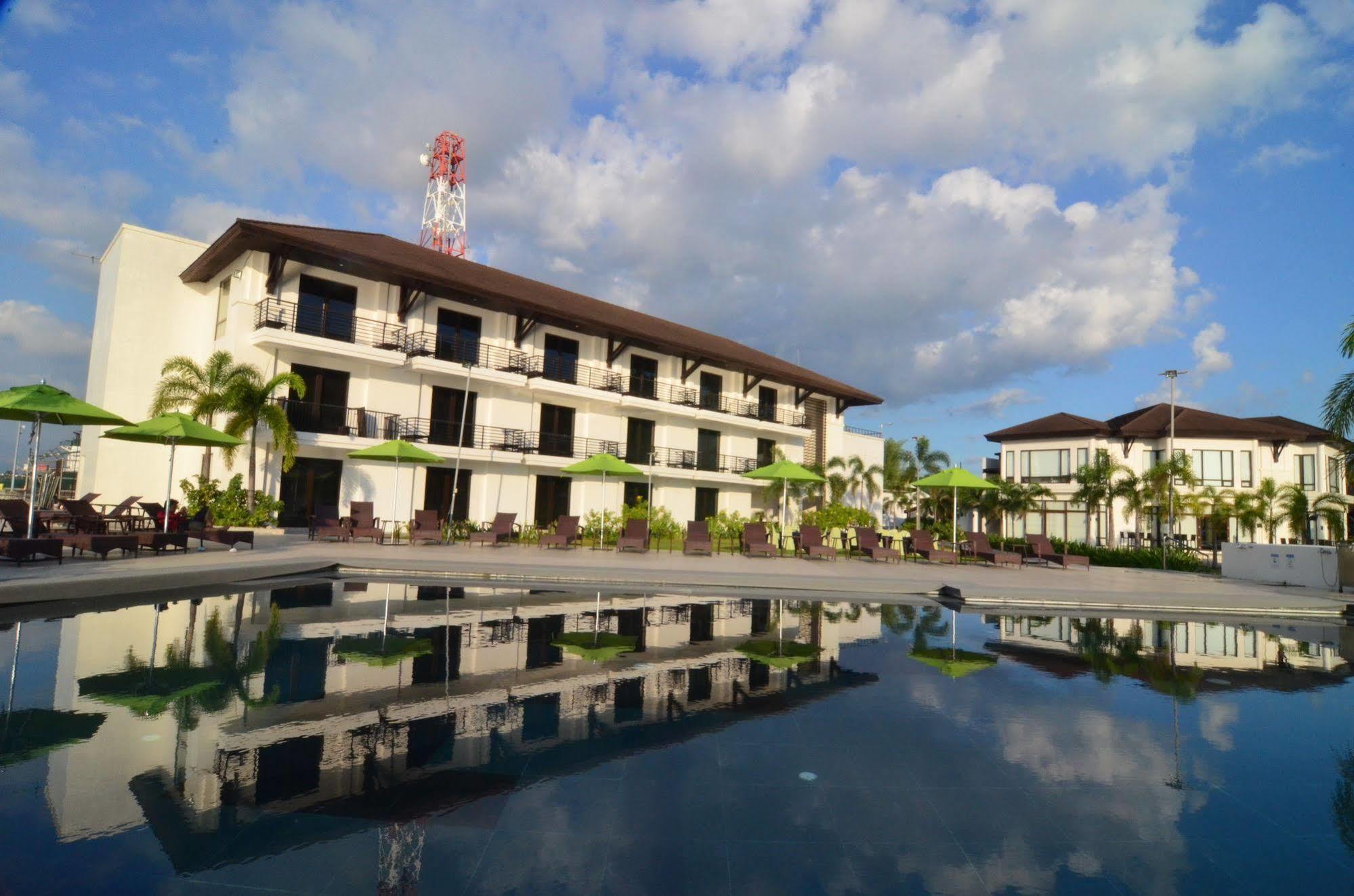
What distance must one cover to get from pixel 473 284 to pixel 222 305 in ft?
24.6

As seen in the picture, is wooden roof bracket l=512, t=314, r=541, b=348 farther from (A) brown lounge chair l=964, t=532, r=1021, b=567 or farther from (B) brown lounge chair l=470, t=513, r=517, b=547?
(A) brown lounge chair l=964, t=532, r=1021, b=567

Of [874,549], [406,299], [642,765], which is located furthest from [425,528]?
[642,765]

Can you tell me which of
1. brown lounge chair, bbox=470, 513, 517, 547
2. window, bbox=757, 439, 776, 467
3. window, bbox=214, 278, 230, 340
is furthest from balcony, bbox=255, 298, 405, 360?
window, bbox=757, 439, 776, 467

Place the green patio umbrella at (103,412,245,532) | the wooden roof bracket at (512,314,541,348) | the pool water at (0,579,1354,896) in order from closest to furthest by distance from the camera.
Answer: the pool water at (0,579,1354,896)
the green patio umbrella at (103,412,245,532)
the wooden roof bracket at (512,314,541,348)

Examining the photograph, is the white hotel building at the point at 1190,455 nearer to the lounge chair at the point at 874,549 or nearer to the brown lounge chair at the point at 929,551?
the brown lounge chair at the point at 929,551

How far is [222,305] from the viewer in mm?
21625

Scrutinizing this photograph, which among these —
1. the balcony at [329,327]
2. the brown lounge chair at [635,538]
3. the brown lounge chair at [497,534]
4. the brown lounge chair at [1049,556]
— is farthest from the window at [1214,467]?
Result: the balcony at [329,327]

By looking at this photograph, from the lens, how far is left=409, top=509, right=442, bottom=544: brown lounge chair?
1881 cm

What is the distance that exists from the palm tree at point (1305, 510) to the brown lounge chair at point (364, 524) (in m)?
35.5

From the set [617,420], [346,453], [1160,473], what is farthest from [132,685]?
[1160,473]

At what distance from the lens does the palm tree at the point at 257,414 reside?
17891 millimetres

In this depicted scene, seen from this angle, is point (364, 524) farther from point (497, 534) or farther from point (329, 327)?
point (329, 327)

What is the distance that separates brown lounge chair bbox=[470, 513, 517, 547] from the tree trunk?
5.53 meters

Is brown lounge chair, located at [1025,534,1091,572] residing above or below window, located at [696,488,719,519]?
below
